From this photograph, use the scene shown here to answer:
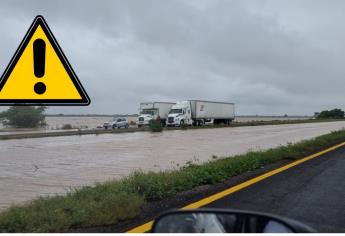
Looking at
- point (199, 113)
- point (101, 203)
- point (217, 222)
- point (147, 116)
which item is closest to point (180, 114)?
point (147, 116)

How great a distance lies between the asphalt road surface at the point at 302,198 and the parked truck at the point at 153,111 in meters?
48.9

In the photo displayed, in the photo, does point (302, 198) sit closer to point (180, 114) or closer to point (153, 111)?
point (180, 114)

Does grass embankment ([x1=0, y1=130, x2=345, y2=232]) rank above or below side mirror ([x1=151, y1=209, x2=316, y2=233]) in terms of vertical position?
below

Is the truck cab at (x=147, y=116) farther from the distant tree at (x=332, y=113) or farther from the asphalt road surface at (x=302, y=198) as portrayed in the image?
the distant tree at (x=332, y=113)

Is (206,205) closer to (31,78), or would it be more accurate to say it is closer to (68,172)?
(31,78)

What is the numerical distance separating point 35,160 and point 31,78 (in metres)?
15.3

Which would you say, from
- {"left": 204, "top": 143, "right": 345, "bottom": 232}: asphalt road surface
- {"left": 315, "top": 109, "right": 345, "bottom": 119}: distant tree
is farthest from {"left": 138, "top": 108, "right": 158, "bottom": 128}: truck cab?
{"left": 315, "top": 109, "right": 345, "bottom": 119}: distant tree

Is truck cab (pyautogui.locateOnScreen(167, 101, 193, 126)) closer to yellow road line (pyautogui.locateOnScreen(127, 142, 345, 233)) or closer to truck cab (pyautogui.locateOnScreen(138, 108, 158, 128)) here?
truck cab (pyautogui.locateOnScreen(138, 108, 158, 128))

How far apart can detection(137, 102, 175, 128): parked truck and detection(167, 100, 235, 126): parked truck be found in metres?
1.76

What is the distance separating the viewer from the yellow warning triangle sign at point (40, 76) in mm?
3969

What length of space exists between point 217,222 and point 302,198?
619cm

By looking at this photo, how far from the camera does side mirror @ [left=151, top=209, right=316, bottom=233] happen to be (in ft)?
8.36

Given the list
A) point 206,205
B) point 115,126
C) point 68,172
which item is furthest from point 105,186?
point 115,126

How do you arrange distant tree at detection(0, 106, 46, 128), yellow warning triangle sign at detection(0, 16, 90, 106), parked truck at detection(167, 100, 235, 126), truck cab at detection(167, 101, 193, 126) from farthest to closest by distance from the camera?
distant tree at detection(0, 106, 46, 128)
parked truck at detection(167, 100, 235, 126)
truck cab at detection(167, 101, 193, 126)
yellow warning triangle sign at detection(0, 16, 90, 106)
